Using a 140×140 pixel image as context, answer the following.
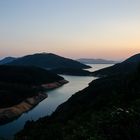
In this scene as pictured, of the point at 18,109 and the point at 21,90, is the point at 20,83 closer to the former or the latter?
the point at 21,90

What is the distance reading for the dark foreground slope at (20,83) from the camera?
74.9m

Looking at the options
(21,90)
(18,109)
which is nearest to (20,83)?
(21,90)

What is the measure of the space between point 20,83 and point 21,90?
26.9 metres

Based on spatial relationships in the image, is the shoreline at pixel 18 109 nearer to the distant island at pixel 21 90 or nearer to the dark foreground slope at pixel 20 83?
the distant island at pixel 21 90

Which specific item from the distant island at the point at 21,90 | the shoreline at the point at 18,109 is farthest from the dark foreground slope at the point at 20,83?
the shoreline at the point at 18,109

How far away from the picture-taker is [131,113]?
1366 cm

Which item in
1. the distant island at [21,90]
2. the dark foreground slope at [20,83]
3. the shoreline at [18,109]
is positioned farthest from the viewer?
the dark foreground slope at [20,83]

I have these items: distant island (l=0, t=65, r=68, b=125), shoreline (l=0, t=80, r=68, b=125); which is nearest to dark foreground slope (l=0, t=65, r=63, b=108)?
distant island (l=0, t=65, r=68, b=125)

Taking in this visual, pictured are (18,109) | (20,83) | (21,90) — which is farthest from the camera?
(20,83)

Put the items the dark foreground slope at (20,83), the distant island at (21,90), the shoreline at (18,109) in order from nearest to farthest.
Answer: the shoreline at (18,109), the distant island at (21,90), the dark foreground slope at (20,83)

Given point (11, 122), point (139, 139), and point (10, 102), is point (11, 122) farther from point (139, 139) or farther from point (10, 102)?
point (139, 139)

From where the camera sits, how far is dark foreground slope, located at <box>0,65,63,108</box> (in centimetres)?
7495

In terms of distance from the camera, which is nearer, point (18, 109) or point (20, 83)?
point (18, 109)

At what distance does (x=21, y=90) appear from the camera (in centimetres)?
8838
